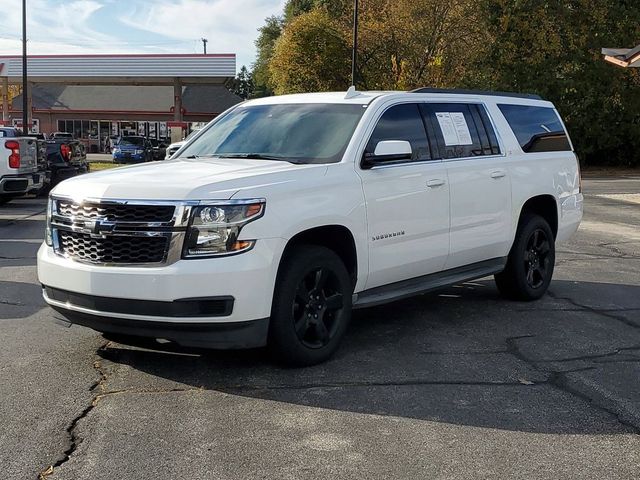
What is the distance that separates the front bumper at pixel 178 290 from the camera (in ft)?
15.3

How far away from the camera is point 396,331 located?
6402 millimetres

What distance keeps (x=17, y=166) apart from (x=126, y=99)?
46.0 metres

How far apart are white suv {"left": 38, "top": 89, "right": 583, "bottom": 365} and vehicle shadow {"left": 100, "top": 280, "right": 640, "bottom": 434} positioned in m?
0.30

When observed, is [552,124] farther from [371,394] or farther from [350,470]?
[350,470]

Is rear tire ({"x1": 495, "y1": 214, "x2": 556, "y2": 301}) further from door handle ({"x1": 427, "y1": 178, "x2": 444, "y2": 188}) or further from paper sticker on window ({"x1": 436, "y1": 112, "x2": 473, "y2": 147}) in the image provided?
door handle ({"x1": 427, "y1": 178, "x2": 444, "y2": 188})

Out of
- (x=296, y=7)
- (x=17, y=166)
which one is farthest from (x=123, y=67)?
(x=296, y=7)

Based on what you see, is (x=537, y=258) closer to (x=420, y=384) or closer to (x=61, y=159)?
(x=420, y=384)

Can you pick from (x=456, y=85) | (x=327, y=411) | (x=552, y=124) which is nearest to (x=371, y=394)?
(x=327, y=411)

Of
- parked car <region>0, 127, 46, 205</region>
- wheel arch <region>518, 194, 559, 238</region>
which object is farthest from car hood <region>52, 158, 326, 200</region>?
parked car <region>0, 127, 46, 205</region>

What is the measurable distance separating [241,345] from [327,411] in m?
0.73

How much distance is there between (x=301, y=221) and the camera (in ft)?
16.6

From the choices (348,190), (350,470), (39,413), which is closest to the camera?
(350,470)

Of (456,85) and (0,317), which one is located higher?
(456,85)

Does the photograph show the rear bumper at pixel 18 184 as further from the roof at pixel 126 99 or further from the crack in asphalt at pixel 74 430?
the roof at pixel 126 99
